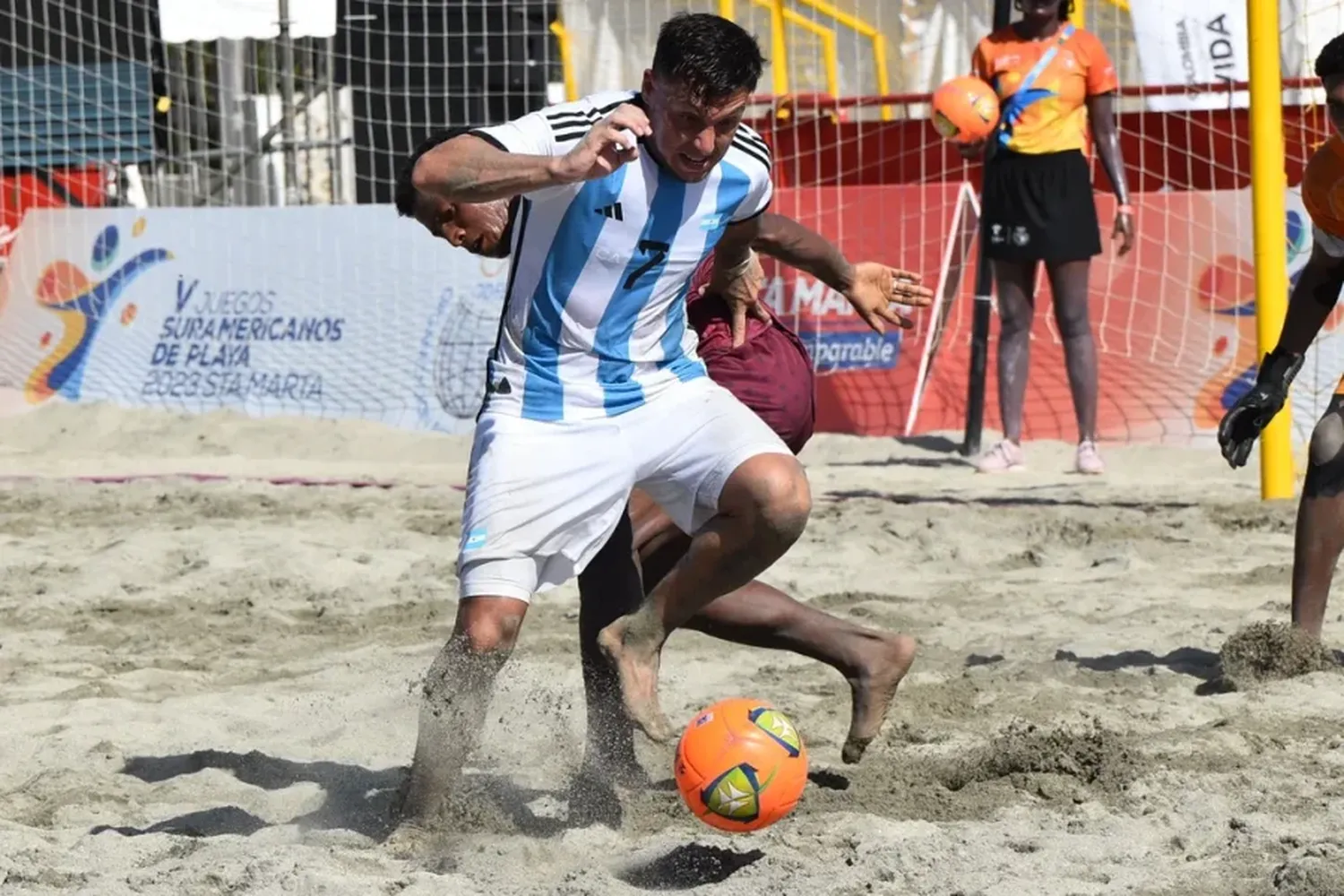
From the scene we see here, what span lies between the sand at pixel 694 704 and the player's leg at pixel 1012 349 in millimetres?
176

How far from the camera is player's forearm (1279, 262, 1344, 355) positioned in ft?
16.5

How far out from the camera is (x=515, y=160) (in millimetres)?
3635

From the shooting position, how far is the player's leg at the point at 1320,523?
487cm

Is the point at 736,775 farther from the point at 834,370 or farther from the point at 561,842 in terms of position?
the point at 834,370

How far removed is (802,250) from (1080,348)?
14.8 feet

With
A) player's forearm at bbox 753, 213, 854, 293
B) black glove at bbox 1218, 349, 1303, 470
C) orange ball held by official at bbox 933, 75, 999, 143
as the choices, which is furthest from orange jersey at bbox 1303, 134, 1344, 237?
orange ball held by official at bbox 933, 75, 999, 143

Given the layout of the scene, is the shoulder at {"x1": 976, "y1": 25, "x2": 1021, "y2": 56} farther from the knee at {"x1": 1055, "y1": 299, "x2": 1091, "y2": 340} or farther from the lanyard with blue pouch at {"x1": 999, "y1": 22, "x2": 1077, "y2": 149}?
the knee at {"x1": 1055, "y1": 299, "x2": 1091, "y2": 340}

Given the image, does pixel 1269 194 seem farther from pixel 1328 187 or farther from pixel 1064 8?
pixel 1328 187

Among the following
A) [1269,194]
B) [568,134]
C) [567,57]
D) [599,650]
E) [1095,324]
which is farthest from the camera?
[567,57]

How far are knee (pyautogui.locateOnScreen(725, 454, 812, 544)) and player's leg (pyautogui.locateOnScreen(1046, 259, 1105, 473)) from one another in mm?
4906

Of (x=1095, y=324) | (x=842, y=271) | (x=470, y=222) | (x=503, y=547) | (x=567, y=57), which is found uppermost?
(x=567, y=57)

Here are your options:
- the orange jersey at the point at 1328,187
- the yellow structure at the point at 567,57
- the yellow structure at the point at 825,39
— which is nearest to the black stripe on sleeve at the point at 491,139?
the orange jersey at the point at 1328,187

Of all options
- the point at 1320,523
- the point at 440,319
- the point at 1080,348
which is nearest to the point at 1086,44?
the point at 1080,348

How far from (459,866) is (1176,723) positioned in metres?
1.91
